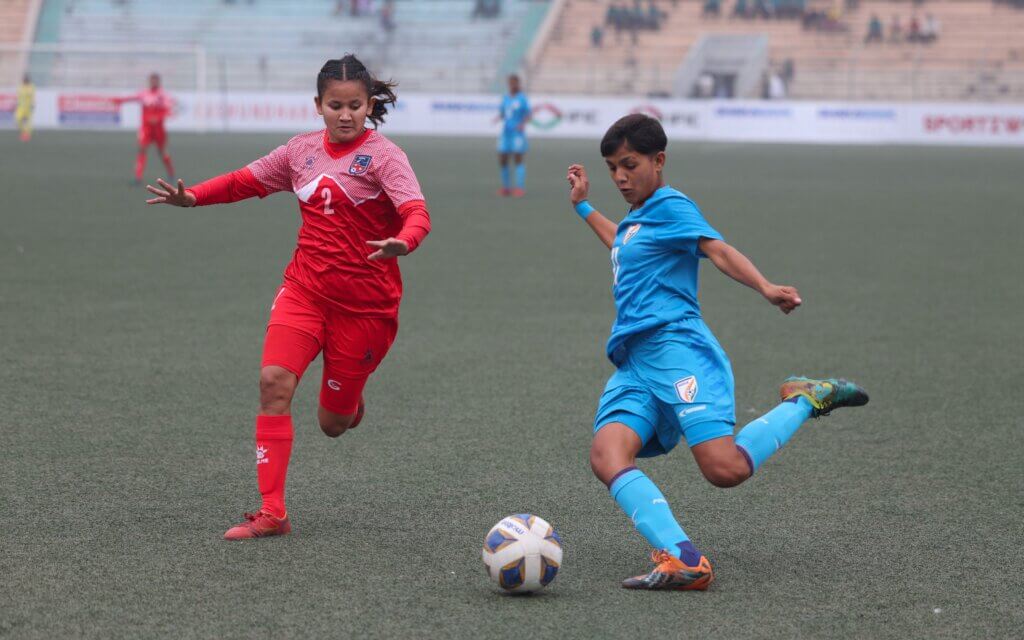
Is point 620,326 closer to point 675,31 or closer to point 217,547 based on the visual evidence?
point 217,547

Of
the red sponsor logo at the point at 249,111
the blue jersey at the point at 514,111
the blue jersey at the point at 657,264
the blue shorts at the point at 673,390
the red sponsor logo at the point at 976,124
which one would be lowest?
the red sponsor logo at the point at 249,111

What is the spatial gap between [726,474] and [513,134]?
1703 cm

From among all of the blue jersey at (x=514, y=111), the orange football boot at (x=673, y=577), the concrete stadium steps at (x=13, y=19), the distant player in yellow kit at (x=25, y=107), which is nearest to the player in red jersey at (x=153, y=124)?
the blue jersey at (x=514, y=111)

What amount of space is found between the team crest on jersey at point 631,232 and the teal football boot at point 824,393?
81 centimetres

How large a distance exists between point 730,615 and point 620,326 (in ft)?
3.38

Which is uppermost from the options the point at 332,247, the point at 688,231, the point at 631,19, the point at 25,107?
the point at 688,231

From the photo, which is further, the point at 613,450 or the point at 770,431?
the point at 770,431

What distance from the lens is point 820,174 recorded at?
2534 centimetres

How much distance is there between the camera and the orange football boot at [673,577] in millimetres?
4168

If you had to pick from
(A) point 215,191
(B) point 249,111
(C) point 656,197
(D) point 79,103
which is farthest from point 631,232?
(D) point 79,103

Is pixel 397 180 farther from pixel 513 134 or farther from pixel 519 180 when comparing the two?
pixel 519 180

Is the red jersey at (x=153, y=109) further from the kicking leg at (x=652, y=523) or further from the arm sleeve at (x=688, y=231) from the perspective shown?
the kicking leg at (x=652, y=523)

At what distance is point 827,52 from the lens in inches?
1690

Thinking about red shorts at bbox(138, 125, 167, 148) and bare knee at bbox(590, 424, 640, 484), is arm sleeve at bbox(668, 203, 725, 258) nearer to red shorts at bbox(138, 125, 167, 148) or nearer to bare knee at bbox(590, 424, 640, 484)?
bare knee at bbox(590, 424, 640, 484)
